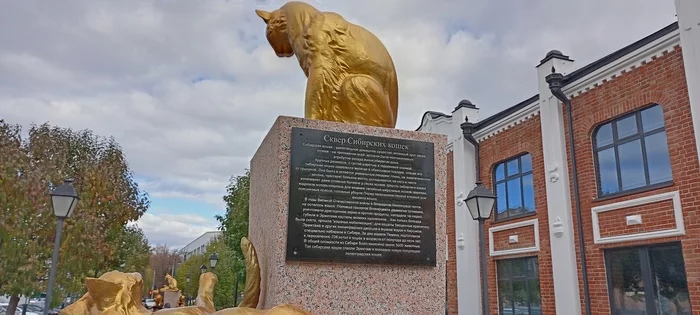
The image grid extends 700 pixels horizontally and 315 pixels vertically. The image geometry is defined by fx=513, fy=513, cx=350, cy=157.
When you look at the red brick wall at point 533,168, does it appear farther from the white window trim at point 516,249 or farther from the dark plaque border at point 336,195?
the dark plaque border at point 336,195

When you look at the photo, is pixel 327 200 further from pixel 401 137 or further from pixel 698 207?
pixel 698 207

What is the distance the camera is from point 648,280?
31.3ft

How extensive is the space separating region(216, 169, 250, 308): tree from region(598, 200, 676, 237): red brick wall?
12.4 m

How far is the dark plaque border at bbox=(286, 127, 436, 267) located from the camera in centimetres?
384

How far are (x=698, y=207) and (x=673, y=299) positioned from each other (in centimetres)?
173

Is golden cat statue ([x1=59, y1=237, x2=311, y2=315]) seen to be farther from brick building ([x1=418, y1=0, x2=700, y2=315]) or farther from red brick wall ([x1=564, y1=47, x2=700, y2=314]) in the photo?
brick building ([x1=418, y1=0, x2=700, y2=315])

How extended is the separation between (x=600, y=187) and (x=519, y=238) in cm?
265

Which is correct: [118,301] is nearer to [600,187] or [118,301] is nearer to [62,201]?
[62,201]

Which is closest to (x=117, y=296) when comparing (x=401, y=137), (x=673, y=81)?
(x=401, y=137)

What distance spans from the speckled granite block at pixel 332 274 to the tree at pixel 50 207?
11.2m

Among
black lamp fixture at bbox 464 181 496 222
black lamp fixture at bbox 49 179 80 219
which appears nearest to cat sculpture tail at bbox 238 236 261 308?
black lamp fixture at bbox 464 181 496 222

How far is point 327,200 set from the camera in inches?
157

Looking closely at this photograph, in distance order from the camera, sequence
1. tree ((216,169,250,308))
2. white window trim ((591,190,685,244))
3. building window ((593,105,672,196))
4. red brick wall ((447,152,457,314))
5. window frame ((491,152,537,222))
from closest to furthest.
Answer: white window trim ((591,190,685,244))
building window ((593,105,672,196))
window frame ((491,152,537,222))
red brick wall ((447,152,457,314))
tree ((216,169,250,308))

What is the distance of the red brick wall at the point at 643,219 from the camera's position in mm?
9219
